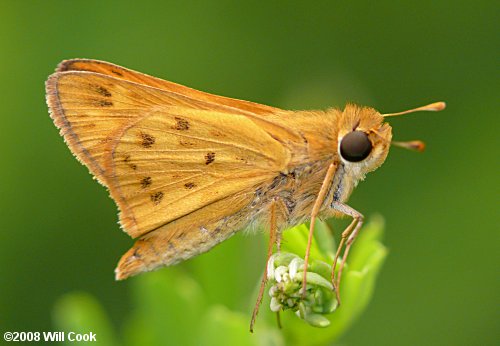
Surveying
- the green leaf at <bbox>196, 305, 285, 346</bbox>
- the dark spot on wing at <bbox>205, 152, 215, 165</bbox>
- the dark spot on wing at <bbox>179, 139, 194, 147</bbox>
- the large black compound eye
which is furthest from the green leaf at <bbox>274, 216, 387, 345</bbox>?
the dark spot on wing at <bbox>179, 139, 194, 147</bbox>

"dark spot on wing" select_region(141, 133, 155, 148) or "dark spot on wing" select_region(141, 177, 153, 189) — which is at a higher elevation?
"dark spot on wing" select_region(141, 133, 155, 148)

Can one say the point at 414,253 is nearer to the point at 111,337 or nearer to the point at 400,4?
the point at 400,4

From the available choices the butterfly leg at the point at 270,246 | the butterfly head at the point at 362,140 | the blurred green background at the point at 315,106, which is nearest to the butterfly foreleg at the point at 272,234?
the butterfly leg at the point at 270,246

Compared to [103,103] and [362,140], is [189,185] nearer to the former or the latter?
[103,103]

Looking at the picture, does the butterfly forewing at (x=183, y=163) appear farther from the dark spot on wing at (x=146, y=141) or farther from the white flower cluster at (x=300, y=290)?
the white flower cluster at (x=300, y=290)

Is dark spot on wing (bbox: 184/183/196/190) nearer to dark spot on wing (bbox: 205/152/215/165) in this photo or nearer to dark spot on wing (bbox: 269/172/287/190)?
dark spot on wing (bbox: 205/152/215/165)

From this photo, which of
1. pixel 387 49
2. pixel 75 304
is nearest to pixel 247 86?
pixel 387 49

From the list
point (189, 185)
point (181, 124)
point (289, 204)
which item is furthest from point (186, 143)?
point (289, 204)

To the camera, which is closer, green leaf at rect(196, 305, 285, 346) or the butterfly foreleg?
green leaf at rect(196, 305, 285, 346)
